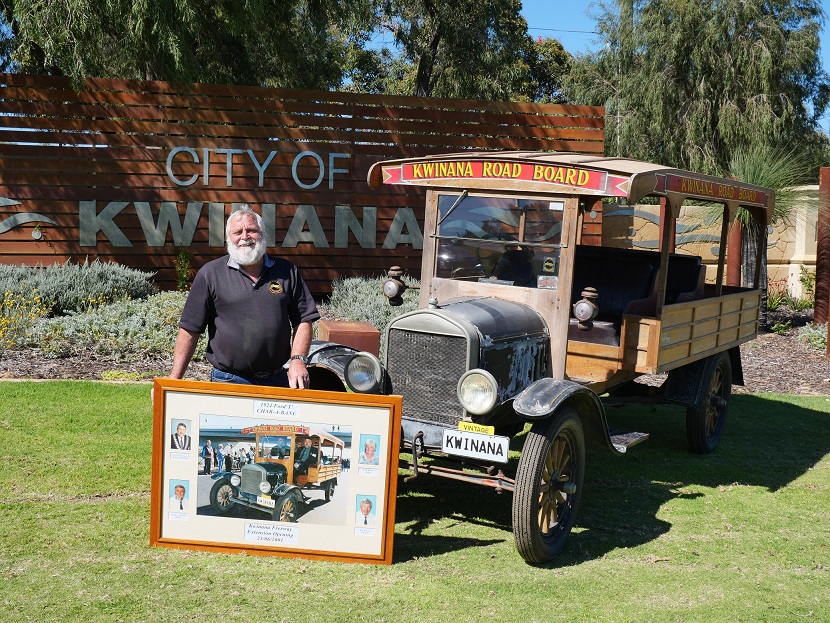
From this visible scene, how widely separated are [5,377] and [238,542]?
4731 mm

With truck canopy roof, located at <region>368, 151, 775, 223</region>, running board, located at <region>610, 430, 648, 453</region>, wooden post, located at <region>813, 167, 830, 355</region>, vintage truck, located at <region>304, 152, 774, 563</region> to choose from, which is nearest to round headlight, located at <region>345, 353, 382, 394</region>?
vintage truck, located at <region>304, 152, 774, 563</region>

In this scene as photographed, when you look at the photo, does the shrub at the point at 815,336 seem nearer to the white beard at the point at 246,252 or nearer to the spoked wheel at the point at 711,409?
the spoked wheel at the point at 711,409

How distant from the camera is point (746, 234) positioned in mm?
13391

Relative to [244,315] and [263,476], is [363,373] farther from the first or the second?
[263,476]

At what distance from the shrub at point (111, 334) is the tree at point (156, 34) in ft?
11.6

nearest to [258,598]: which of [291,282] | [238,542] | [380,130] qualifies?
[238,542]

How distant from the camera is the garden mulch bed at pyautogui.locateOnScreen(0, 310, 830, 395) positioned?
336 inches

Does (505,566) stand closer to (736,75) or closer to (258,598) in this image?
(258,598)

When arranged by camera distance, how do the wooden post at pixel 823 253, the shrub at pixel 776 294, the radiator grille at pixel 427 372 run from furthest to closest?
the shrub at pixel 776 294 → the wooden post at pixel 823 253 → the radiator grille at pixel 427 372

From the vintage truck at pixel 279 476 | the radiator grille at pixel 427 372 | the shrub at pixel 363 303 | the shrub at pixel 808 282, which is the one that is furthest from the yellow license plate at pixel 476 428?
the shrub at pixel 808 282

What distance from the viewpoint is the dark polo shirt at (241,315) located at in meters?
4.73

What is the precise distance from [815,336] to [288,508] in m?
10.6

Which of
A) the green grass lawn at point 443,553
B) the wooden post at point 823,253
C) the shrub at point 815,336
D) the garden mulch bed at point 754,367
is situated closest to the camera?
the green grass lawn at point 443,553

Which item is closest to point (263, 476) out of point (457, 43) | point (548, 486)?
point (548, 486)
